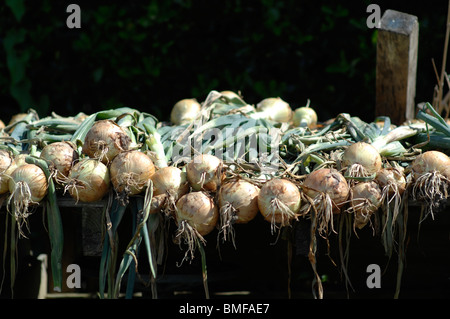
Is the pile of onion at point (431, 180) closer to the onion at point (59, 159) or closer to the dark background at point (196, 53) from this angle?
the onion at point (59, 159)

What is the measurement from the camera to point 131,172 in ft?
6.46

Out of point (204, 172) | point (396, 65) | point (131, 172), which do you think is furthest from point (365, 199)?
point (396, 65)

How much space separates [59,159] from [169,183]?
384 millimetres

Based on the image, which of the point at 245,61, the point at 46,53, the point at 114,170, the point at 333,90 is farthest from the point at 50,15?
the point at 114,170

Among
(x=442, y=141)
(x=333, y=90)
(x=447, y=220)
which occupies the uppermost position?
(x=333, y=90)

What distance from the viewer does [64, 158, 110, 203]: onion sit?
197 centimetres

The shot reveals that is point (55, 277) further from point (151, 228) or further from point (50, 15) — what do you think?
point (50, 15)

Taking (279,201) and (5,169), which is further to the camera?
(5,169)

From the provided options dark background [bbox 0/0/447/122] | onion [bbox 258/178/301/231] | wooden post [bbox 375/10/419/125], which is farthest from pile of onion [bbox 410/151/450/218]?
dark background [bbox 0/0/447/122]

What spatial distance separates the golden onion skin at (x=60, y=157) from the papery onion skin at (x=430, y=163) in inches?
44.5

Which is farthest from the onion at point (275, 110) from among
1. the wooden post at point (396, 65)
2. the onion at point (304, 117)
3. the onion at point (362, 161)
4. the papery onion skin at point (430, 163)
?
the papery onion skin at point (430, 163)

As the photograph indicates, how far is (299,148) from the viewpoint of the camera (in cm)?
222

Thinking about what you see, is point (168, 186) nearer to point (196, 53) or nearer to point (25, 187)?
point (25, 187)

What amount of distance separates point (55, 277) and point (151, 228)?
363mm
